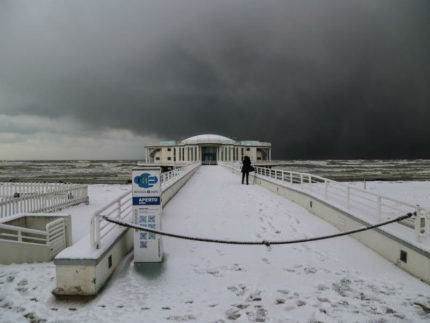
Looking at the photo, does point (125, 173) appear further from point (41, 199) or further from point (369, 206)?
point (369, 206)

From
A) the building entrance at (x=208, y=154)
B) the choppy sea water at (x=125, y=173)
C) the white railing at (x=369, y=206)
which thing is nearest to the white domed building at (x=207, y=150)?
the building entrance at (x=208, y=154)

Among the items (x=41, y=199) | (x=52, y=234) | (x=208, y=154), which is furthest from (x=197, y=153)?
(x=52, y=234)

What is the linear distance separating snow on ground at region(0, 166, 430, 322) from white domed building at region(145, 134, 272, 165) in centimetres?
4626

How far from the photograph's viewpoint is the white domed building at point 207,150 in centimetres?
5306

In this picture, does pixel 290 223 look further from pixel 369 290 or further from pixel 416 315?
pixel 416 315

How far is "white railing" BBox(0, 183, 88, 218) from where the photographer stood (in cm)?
891

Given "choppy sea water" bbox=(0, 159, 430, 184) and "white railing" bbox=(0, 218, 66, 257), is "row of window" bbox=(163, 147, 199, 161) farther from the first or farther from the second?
"white railing" bbox=(0, 218, 66, 257)

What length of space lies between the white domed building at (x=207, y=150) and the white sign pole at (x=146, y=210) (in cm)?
4628

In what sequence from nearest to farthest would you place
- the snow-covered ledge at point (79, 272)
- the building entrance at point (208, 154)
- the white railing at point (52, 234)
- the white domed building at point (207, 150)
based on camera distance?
the snow-covered ledge at point (79, 272), the white railing at point (52, 234), the white domed building at point (207, 150), the building entrance at point (208, 154)

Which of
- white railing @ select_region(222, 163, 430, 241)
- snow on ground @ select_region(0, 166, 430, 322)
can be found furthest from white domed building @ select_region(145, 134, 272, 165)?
snow on ground @ select_region(0, 166, 430, 322)

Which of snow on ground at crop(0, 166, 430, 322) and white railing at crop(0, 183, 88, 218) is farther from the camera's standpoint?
white railing at crop(0, 183, 88, 218)

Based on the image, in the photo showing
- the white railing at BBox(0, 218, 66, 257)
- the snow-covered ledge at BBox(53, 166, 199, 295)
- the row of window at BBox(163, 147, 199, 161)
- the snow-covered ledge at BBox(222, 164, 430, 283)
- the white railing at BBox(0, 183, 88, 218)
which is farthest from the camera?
the row of window at BBox(163, 147, 199, 161)

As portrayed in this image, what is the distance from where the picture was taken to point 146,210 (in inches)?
188

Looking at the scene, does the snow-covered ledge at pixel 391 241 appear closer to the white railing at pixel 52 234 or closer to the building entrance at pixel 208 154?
the white railing at pixel 52 234
